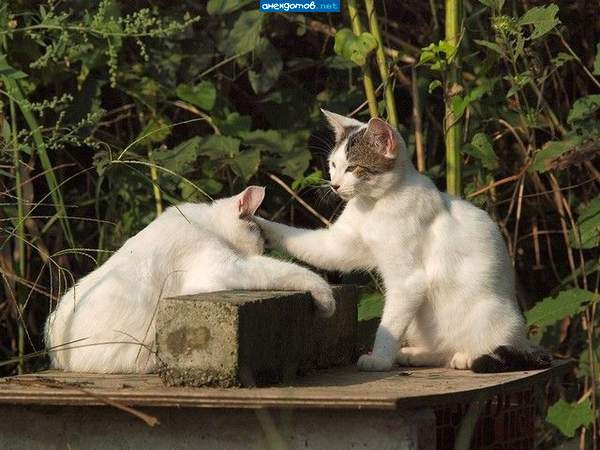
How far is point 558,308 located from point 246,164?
1355 mm

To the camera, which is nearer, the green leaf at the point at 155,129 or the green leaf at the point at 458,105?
the green leaf at the point at 458,105

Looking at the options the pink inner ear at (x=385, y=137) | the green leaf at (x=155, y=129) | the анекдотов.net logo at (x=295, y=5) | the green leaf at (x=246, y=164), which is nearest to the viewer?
the pink inner ear at (x=385, y=137)

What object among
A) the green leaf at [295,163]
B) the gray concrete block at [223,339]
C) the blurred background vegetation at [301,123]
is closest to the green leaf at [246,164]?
the blurred background vegetation at [301,123]

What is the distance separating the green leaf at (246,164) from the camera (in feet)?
14.3

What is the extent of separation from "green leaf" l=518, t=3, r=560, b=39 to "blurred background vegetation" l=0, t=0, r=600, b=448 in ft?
0.62

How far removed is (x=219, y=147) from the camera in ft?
14.5

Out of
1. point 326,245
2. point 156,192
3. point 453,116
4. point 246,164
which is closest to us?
point 326,245

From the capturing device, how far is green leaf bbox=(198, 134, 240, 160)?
174 inches

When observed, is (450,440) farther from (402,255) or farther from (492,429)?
(402,255)

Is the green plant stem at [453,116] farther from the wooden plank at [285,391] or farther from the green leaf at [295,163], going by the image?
the wooden plank at [285,391]

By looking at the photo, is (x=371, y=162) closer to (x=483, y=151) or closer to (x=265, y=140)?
(x=483, y=151)

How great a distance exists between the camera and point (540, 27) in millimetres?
3670

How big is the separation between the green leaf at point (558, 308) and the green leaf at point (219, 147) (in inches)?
53.1

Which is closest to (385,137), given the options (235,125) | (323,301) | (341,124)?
(341,124)
